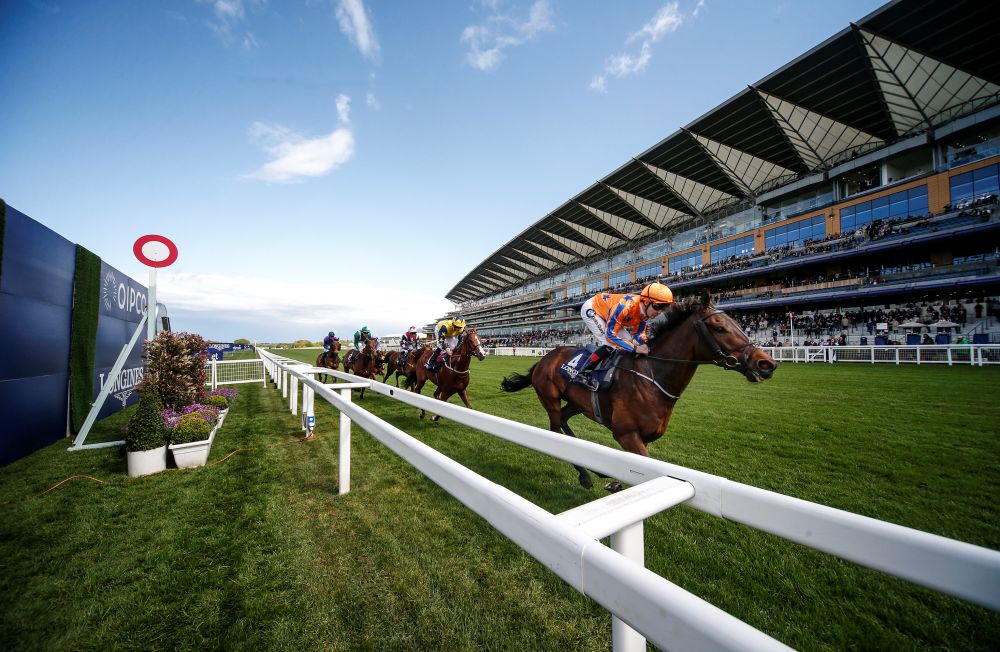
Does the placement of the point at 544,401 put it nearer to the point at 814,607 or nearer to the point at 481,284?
the point at 814,607

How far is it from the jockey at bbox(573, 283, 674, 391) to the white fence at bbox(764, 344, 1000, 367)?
11.1 metres

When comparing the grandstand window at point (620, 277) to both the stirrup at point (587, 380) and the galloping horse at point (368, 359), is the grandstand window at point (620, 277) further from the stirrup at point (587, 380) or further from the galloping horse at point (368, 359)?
the stirrup at point (587, 380)

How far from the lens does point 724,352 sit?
304 centimetres

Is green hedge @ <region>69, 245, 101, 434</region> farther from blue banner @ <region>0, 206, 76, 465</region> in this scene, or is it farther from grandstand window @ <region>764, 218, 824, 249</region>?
grandstand window @ <region>764, 218, 824, 249</region>

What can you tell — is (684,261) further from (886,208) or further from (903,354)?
(903,354)

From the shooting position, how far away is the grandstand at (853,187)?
2042 cm

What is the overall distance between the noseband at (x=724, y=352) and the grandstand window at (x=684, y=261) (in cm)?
3942

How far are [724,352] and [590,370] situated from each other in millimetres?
1291

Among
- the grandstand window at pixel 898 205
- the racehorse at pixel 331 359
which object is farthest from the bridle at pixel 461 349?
the grandstand window at pixel 898 205

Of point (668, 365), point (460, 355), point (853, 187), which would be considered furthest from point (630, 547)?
point (853, 187)

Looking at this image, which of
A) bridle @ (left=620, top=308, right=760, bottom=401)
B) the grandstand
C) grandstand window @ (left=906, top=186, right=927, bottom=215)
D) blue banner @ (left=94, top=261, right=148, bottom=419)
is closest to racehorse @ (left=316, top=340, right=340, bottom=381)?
blue banner @ (left=94, top=261, right=148, bottom=419)

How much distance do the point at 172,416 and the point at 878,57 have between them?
3544 centimetres

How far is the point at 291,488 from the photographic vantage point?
3574 mm

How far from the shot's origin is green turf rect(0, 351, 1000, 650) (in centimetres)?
184
